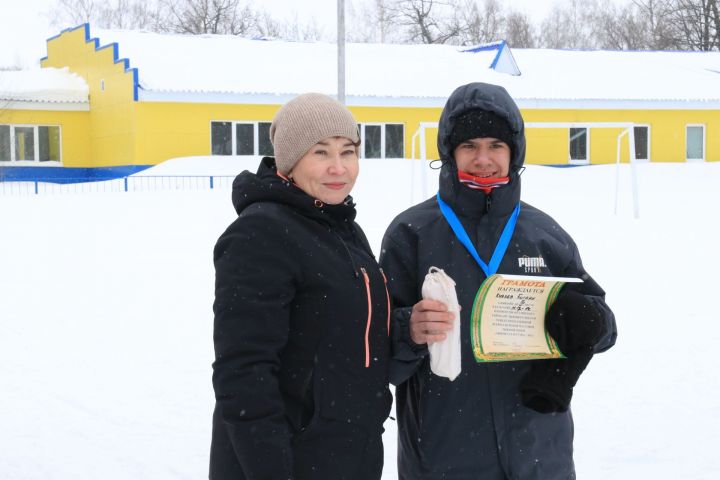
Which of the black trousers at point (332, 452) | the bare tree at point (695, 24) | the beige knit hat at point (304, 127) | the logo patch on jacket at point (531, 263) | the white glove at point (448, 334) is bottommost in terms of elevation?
the black trousers at point (332, 452)

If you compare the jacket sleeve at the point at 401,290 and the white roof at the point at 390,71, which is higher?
the white roof at the point at 390,71

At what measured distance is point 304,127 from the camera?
2.37 m

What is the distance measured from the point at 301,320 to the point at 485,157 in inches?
33.3

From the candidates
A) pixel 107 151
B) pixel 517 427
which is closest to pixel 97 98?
pixel 107 151

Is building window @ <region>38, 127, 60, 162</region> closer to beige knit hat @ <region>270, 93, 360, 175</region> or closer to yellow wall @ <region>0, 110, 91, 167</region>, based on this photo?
yellow wall @ <region>0, 110, 91, 167</region>

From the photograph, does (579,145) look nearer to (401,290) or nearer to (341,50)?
(341,50)

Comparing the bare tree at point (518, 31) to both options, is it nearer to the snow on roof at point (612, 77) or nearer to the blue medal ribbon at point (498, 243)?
the snow on roof at point (612, 77)

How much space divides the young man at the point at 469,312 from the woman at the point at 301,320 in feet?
0.74

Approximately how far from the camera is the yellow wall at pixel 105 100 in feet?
85.5

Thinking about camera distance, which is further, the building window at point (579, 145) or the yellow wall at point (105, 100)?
the building window at point (579, 145)

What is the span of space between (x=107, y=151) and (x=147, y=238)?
16.7 m

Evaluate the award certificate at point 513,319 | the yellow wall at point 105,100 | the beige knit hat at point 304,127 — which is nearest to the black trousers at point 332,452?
the award certificate at point 513,319

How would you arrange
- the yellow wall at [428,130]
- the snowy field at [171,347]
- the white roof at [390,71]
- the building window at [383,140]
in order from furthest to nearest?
the building window at [383,140]
the white roof at [390,71]
the yellow wall at [428,130]
the snowy field at [171,347]

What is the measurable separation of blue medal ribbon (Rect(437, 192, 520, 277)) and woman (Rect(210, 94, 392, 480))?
1.14 feet
